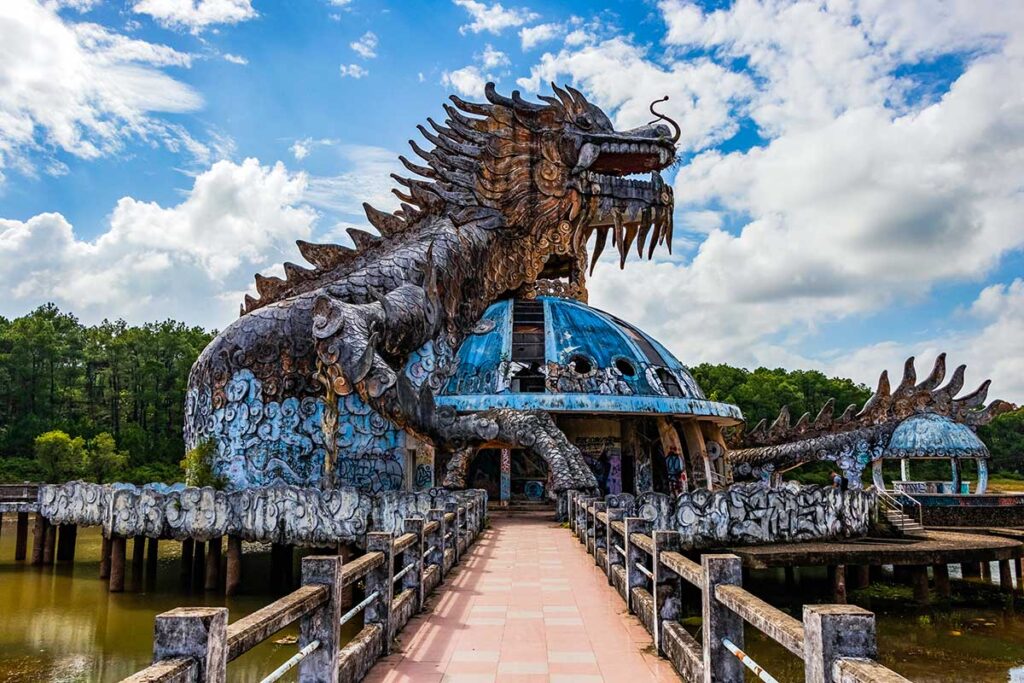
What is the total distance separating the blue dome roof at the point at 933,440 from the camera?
24.9m

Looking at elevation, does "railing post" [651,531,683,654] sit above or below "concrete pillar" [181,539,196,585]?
above

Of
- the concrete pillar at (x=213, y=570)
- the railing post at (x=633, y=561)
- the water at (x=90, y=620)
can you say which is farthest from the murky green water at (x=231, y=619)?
the railing post at (x=633, y=561)

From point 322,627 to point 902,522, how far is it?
60.4 ft

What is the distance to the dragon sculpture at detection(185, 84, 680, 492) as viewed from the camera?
18.8m

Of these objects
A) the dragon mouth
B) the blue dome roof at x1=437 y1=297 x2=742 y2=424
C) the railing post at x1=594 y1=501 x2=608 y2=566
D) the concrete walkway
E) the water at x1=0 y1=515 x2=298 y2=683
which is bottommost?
the water at x1=0 y1=515 x2=298 y2=683

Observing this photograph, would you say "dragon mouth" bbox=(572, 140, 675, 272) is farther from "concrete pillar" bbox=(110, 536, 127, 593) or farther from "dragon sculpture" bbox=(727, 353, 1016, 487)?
"concrete pillar" bbox=(110, 536, 127, 593)

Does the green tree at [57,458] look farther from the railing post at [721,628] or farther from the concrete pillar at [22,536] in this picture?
the railing post at [721,628]

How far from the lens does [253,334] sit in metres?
20.1

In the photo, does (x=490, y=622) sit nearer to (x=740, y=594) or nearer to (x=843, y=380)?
(x=740, y=594)

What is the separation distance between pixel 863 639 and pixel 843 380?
207 feet

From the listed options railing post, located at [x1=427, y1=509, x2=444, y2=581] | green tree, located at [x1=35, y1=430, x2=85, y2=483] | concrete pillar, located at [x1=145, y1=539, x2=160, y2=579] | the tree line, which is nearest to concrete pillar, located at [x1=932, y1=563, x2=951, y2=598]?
railing post, located at [x1=427, y1=509, x2=444, y2=581]

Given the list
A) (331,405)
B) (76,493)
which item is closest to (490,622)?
(331,405)

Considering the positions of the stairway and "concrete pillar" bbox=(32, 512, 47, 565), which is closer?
the stairway

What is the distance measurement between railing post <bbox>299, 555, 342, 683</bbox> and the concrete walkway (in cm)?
100
